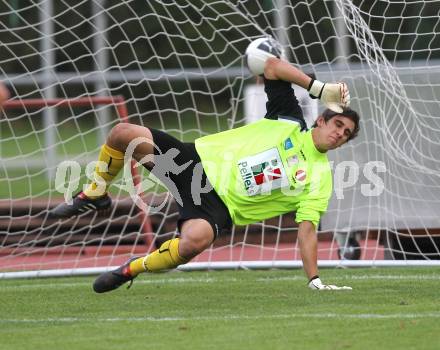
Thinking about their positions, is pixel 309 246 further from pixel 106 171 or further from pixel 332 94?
pixel 106 171

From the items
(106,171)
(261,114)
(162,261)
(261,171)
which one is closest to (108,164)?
(106,171)

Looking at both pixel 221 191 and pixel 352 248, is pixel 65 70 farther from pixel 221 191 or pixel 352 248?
pixel 221 191

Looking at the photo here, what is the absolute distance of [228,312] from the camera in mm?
7078

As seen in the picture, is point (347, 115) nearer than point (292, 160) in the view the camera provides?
Yes

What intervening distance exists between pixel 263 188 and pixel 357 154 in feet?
8.25

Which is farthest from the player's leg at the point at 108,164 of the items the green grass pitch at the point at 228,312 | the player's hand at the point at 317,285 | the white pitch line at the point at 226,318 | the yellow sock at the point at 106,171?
the player's hand at the point at 317,285

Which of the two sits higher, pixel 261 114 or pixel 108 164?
pixel 108 164

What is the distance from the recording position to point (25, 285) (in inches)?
355

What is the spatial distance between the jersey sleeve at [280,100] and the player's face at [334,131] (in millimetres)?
257

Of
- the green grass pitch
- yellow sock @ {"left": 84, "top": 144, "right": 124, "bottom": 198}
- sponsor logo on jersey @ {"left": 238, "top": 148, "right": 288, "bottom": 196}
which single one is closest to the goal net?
the green grass pitch

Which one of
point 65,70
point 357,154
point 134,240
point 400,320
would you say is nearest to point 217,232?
point 400,320

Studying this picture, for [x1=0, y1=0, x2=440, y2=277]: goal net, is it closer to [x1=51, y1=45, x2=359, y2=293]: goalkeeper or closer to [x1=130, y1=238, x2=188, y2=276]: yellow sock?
[x1=51, y1=45, x2=359, y2=293]: goalkeeper

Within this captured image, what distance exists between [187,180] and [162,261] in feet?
2.05

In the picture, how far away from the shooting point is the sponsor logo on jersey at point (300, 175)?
7.79 metres
